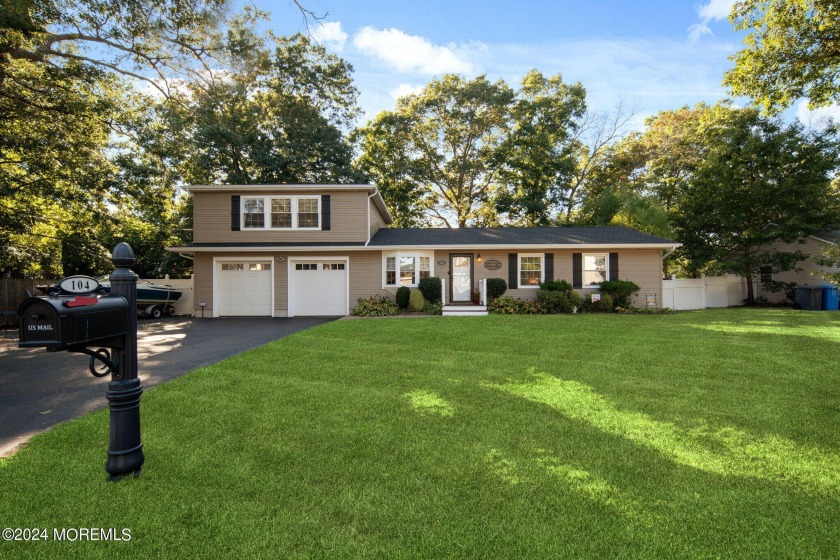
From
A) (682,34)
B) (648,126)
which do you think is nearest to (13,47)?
(682,34)

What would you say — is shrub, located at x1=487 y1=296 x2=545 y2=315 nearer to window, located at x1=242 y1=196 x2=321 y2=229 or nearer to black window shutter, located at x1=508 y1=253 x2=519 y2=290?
black window shutter, located at x1=508 y1=253 x2=519 y2=290

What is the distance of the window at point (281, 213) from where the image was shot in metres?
15.1

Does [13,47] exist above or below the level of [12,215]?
above

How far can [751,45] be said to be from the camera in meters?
10.9

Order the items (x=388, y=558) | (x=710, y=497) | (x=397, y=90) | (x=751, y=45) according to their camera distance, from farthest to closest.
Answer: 1. (x=397, y=90)
2. (x=751, y=45)
3. (x=710, y=497)
4. (x=388, y=558)

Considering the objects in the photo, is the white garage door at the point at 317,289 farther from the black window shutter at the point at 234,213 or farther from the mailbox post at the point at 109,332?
the mailbox post at the point at 109,332

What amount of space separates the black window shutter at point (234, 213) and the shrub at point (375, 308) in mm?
5660

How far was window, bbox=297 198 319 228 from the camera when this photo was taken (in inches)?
594

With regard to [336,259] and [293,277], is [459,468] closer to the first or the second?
[336,259]

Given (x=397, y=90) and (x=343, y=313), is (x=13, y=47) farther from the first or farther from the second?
(x=397, y=90)

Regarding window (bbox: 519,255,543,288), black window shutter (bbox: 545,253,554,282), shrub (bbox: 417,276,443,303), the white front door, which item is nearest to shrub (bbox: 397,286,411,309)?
shrub (bbox: 417,276,443,303)

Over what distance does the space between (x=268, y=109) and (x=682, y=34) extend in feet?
64.8

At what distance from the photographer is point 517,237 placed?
1603cm

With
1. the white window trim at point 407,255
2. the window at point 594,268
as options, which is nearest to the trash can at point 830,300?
the window at point 594,268
